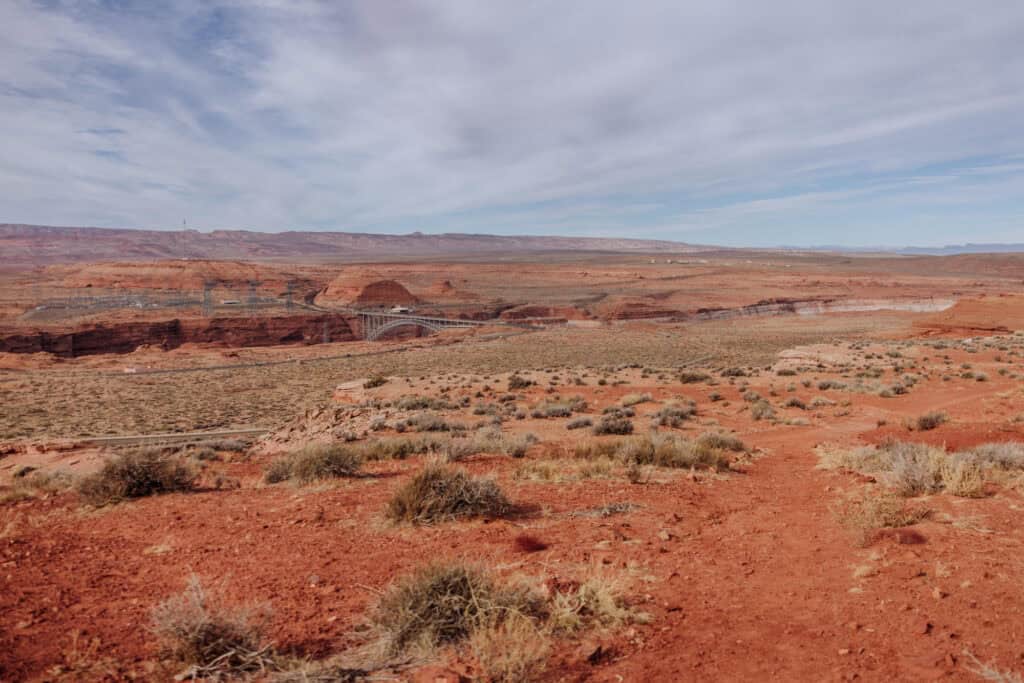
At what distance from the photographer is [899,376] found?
2289 centimetres

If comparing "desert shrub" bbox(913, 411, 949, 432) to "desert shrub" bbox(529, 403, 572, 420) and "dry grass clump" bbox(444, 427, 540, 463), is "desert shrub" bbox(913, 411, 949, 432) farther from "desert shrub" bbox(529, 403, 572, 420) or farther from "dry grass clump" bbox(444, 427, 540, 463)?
"desert shrub" bbox(529, 403, 572, 420)

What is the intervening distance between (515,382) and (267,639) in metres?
20.1

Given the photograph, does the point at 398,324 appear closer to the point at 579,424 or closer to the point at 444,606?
the point at 579,424

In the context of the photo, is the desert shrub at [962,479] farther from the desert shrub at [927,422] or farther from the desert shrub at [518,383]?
the desert shrub at [518,383]

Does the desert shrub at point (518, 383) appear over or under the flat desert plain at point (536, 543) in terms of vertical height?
under

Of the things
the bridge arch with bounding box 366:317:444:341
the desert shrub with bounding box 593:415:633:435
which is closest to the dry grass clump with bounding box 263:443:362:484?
the desert shrub with bounding box 593:415:633:435

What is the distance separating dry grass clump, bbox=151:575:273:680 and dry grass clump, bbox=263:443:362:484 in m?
5.00

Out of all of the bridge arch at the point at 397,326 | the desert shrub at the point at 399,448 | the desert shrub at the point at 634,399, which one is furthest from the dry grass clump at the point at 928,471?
the bridge arch at the point at 397,326

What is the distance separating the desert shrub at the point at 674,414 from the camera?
14670 millimetres

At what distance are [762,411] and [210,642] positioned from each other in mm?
14708

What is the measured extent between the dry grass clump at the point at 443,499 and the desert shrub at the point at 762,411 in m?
10.7

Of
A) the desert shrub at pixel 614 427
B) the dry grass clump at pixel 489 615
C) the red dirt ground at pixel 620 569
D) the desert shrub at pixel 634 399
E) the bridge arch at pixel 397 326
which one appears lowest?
the bridge arch at pixel 397 326

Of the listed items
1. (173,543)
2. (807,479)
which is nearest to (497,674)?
(173,543)

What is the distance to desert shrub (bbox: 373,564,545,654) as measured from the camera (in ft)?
12.9
